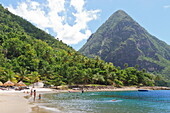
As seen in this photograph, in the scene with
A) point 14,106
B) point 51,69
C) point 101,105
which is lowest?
point 101,105

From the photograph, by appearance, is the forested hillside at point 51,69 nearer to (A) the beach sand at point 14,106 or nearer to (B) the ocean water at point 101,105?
(B) the ocean water at point 101,105

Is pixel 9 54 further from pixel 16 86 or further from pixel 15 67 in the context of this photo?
pixel 16 86

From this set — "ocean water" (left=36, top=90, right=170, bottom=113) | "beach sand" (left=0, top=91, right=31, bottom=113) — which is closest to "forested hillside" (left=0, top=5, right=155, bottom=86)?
"ocean water" (left=36, top=90, right=170, bottom=113)

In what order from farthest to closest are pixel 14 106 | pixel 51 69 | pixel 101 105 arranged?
pixel 51 69 < pixel 101 105 < pixel 14 106

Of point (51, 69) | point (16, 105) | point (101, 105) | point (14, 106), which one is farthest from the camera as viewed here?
point (51, 69)

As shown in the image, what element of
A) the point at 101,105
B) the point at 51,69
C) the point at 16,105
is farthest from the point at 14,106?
the point at 51,69

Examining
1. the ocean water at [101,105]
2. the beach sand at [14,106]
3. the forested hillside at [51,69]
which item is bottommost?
the ocean water at [101,105]

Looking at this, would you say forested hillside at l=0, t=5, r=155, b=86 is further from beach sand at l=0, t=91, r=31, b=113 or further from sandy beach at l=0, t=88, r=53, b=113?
beach sand at l=0, t=91, r=31, b=113

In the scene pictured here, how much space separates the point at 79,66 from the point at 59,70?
1565 cm

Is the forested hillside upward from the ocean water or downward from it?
upward

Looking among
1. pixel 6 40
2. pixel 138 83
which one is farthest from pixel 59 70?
pixel 138 83

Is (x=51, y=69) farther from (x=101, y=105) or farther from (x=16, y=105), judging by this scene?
(x=16, y=105)

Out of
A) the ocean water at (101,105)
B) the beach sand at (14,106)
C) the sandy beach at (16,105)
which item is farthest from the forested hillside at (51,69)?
the beach sand at (14,106)

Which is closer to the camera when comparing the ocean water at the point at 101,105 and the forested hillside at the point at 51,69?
the ocean water at the point at 101,105
